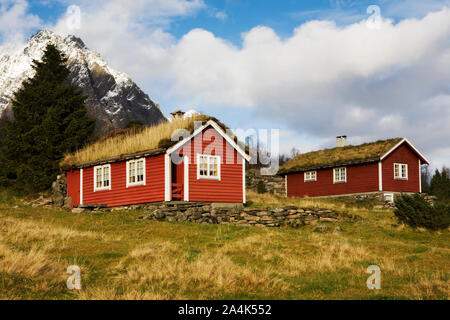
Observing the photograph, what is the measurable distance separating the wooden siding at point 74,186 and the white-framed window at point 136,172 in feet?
17.1

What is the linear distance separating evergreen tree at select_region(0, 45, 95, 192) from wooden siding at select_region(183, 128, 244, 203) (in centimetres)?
1223

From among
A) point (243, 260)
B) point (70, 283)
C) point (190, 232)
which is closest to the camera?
point (70, 283)

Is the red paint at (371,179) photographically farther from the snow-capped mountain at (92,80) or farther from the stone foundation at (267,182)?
the snow-capped mountain at (92,80)

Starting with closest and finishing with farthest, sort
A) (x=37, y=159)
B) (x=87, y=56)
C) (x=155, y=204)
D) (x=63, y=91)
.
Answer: (x=155, y=204)
(x=37, y=159)
(x=63, y=91)
(x=87, y=56)

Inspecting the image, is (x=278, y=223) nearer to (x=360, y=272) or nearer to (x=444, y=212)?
(x=444, y=212)

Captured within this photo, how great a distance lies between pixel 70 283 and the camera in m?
8.43

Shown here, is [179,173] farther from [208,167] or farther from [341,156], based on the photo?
[341,156]

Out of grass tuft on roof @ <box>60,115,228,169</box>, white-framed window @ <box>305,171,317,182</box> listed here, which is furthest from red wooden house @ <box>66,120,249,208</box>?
white-framed window @ <box>305,171,317,182</box>

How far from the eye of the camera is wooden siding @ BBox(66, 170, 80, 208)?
94.4 feet

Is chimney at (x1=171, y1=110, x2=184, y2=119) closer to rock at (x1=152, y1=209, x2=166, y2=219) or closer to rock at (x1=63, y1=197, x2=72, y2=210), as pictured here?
rock at (x1=63, y1=197, x2=72, y2=210)

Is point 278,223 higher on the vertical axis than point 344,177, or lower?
lower
